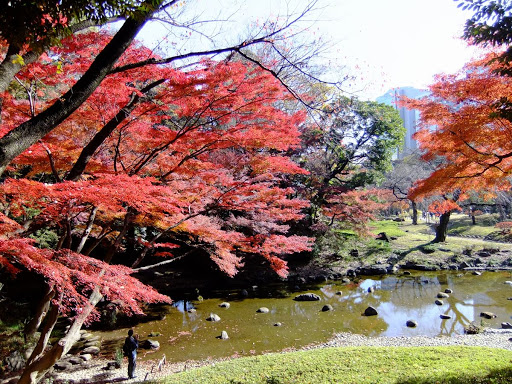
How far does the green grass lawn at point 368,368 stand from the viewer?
172 inches

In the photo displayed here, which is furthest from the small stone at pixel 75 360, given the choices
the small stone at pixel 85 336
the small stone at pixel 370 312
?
the small stone at pixel 370 312

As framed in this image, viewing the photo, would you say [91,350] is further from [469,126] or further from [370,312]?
[469,126]

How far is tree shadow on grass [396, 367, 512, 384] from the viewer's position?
3.94 meters

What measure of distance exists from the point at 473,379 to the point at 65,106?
544cm

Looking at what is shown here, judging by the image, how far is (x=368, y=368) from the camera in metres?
5.04

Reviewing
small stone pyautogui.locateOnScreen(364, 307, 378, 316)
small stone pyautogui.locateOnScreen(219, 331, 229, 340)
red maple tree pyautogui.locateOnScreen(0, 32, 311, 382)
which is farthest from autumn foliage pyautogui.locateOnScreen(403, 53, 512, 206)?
small stone pyautogui.locateOnScreen(219, 331, 229, 340)

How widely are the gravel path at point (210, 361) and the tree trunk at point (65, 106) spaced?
207 inches

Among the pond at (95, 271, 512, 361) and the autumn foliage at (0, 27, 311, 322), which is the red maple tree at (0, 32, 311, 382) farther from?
the pond at (95, 271, 512, 361)

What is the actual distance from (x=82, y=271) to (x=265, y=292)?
31.5ft

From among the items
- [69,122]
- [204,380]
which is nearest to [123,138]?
[69,122]

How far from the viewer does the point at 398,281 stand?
13977mm

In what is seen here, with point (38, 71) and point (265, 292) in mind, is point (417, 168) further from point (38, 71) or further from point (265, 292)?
point (38, 71)

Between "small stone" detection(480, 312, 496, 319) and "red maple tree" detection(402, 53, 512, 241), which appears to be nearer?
"red maple tree" detection(402, 53, 512, 241)

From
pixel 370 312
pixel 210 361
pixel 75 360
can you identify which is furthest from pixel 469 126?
pixel 75 360
